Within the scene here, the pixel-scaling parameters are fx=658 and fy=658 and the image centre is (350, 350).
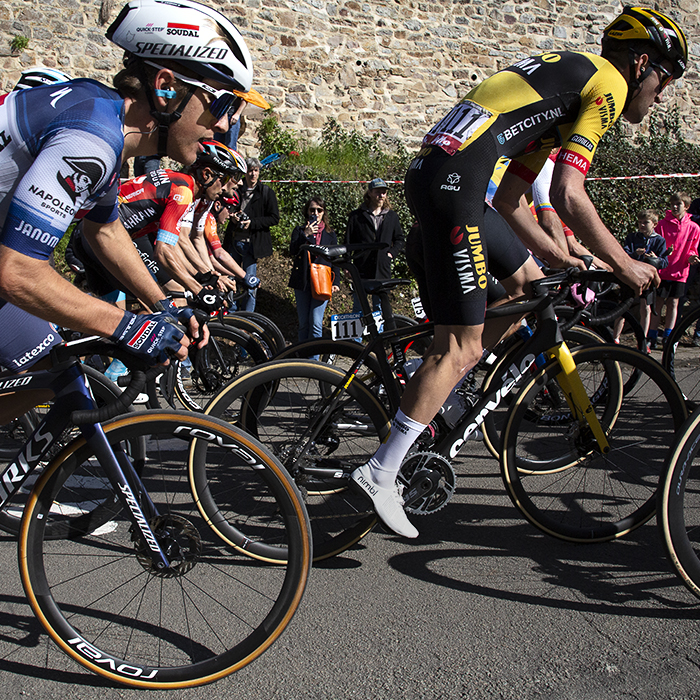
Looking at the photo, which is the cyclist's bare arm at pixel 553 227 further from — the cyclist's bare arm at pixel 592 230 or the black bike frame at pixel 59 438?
the black bike frame at pixel 59 438

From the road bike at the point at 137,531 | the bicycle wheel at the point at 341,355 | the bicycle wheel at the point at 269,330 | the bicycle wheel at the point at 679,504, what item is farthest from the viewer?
the bicycle wheel at the point at 269,330

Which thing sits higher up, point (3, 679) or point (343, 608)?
point (343, 608)

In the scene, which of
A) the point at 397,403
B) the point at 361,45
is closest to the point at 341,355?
the point at 397,403

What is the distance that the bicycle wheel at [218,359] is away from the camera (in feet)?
18.3

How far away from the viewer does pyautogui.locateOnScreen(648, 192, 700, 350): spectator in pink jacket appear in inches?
340

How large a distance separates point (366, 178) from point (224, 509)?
1167cm

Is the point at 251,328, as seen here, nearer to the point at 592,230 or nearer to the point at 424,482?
the point at 424,482

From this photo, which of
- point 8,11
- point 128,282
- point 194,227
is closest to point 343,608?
point 128,282

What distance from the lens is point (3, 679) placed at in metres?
2.14

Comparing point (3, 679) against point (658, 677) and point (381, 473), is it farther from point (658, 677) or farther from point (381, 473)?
point (658, 677)

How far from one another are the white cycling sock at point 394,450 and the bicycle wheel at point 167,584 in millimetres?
487

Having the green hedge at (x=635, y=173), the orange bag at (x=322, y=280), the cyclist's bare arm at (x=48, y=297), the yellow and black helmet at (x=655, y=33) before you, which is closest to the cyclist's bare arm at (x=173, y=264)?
the orange bag at (x=322, y=280)

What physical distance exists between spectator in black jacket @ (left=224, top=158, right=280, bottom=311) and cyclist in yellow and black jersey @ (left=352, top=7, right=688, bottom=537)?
21.7 feet

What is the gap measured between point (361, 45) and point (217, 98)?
1560cm
